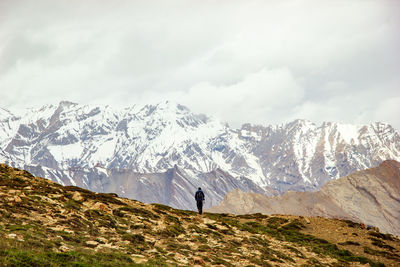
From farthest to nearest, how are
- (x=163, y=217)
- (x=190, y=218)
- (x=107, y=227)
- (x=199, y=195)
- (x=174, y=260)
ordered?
(x=199, y=195), (x=190, y=218), (x=163, y=217), (x=107, y=227), (x=174, y=260)

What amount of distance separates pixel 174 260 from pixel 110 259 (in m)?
5.18

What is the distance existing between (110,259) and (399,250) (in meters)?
38.6

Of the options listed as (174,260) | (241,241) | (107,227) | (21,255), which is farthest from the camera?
(241,241)

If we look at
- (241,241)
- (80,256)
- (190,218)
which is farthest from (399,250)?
(80,256)

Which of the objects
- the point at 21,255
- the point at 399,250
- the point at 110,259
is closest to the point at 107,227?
the point at 110,259

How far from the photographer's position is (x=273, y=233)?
53.6m

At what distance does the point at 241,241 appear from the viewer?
43.7 m

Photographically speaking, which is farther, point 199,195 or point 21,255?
point 199,195

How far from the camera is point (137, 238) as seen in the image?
3544 cm

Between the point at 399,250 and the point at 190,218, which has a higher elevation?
the point at 190,218

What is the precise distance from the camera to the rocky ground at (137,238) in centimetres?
2830

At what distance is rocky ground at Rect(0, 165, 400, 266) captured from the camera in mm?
28297

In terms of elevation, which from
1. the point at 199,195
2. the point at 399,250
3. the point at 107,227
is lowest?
the point at 399,250

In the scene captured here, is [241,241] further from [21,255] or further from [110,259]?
[21,255]
